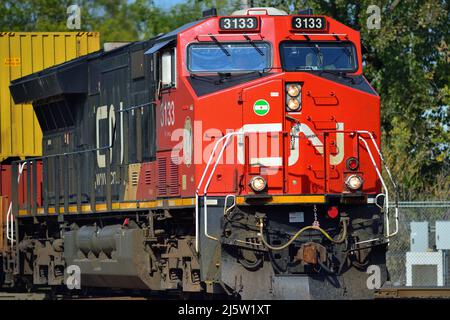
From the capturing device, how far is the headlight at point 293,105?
609 inches

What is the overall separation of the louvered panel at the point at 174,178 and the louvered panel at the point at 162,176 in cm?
22

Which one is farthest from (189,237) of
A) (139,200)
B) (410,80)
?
(410,80)

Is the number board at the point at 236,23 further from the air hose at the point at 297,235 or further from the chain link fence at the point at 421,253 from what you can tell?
the chain link fence at the point at 421,253

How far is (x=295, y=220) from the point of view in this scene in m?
15.3

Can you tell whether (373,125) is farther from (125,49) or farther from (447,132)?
(447,132)

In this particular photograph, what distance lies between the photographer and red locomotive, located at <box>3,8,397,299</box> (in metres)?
15.0

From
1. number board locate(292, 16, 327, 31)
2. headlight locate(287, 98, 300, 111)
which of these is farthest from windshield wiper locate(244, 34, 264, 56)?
headlight locate(287, 98, 300, 111)

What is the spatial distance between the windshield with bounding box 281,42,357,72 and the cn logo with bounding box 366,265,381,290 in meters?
2.96

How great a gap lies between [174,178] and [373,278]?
3.26m

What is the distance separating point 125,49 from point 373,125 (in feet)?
16.0

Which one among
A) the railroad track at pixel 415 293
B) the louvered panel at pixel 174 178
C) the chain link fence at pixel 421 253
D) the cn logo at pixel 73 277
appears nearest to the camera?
the louvered panel at pixel 174 178

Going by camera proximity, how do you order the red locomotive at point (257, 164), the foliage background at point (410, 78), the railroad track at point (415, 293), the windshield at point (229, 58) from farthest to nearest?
1. the foliage background at point (410, 78)
2. the railroad track at point (415, 293)
3. the windshield at point (229, 58)
4. the red locomotive at point (257, 164)

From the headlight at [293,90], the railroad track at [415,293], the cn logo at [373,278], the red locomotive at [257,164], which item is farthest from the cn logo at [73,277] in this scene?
the cn logo at [373,278]
